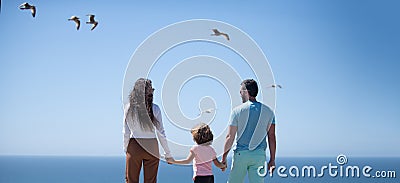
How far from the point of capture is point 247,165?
3463 mm

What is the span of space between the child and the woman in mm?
150

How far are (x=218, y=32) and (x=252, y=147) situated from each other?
1.30m

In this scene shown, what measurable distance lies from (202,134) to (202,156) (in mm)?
128

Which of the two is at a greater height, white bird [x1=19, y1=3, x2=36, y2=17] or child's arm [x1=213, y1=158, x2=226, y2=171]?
white bird [x1=19, y1=3, x2=36, y2=17]

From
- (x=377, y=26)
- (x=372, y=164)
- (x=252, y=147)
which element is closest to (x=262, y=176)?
(x=252, y=147)

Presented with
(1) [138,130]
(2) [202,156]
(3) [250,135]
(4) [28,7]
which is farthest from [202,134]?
(4) [28,7]

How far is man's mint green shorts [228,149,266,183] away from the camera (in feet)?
11.3

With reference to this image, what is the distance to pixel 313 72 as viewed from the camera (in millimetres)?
7059

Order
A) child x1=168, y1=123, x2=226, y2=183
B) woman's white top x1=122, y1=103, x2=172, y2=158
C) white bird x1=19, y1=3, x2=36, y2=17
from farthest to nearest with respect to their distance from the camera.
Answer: white bird x1=19, y1=3, x2=36, y2=17
child x1=168, y1=123, x2=226, y2=183
woman's white top x1=122, y1=103, x2=172, y2=158

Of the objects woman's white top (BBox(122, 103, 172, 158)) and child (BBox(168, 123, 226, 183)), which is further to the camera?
child (BBox(168, 123, 226, 183))

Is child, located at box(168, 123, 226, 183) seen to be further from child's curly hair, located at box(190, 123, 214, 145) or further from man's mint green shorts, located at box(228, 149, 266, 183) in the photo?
man's mint green shorts, located at box(228, 149, 266, 183)

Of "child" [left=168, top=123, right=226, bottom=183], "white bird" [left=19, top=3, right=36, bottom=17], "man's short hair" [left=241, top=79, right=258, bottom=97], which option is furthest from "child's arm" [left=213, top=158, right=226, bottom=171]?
"white bird" [left=19, top=3, right=36, bottom=17]

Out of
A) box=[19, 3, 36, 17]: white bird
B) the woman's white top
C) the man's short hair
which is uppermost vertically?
box=[19, 3, 36, 17]: white bird

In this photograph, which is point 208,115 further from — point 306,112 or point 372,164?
point 306,112
